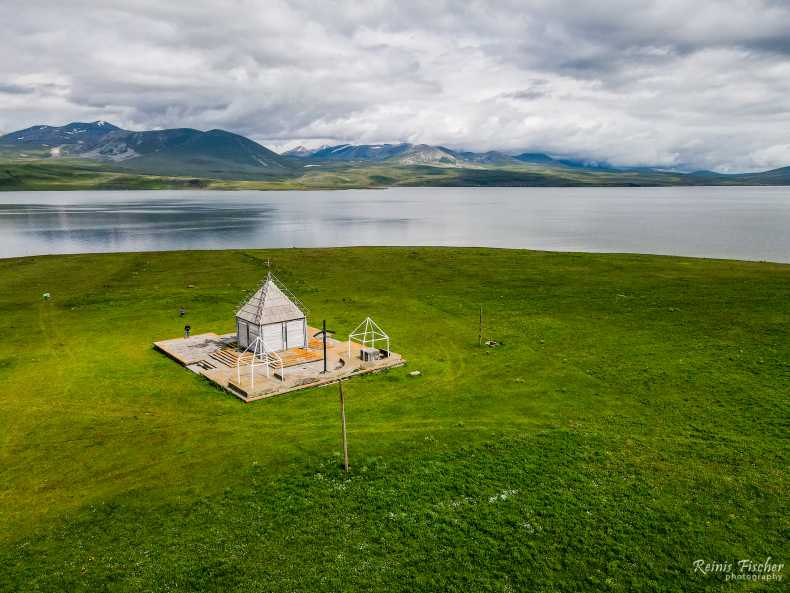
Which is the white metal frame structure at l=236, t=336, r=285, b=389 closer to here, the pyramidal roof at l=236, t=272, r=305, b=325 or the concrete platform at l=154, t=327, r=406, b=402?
the concrete platform at l=154, t=327, r=406, b=402

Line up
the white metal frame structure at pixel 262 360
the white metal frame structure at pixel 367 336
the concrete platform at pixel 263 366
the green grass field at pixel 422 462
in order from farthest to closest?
the white metal frame structure at pixel 367 336 < the white metal frame structure at pixel 262 360 < the concrete platform at pixel 263 366 < the green grass field at pixel 422 462

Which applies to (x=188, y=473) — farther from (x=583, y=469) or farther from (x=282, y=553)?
(x=583, y=469)

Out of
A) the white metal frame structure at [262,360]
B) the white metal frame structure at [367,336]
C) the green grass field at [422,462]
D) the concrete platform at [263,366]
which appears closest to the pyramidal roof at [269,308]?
the white metal frame structure at [262,360]

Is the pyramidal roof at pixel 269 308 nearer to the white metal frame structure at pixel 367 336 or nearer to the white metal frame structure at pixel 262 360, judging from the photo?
the white metal frame structure at pixel 262 360

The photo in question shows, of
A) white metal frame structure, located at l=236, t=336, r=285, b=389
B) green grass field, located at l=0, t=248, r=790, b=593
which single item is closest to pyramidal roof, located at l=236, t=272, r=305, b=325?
white metal frame structure, located at l=236, t=336, r=285, b=389

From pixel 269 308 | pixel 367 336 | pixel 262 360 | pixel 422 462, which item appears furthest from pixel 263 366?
pixel 422 462
